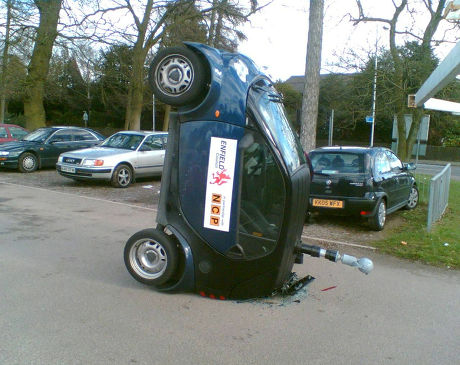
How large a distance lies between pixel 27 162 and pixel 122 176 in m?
4.63

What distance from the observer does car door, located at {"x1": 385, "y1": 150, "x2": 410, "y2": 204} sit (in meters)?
9.31

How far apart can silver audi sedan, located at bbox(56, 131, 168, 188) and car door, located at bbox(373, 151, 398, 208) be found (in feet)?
23.5

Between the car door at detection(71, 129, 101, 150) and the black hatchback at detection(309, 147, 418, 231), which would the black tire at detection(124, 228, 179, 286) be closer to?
the black hatchback at detection(309, 147, 418, 231)

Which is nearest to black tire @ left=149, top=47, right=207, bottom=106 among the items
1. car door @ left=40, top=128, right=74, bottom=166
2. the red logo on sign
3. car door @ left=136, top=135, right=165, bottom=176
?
the red logo on sign

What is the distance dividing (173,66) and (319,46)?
23.1ft

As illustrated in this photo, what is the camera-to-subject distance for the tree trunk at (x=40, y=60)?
18984mm

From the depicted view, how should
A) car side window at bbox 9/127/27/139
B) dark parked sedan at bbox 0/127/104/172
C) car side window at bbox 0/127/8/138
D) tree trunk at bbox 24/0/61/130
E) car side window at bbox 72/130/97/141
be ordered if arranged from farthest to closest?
tree trunk at bbox 24/0/61/130 < car side window at bbox 9/127/27/139 < car side window at bbox 0/127/8/138 < car side window at bbox 72/130/97/141 < dark parked sedan at bbox 0/127/104/172

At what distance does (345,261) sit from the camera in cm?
438

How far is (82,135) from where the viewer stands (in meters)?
16.7

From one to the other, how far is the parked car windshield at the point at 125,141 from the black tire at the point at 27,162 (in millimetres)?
3242

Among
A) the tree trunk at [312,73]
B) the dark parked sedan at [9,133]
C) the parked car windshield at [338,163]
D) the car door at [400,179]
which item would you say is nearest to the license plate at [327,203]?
the parked car windshield at [338,163]

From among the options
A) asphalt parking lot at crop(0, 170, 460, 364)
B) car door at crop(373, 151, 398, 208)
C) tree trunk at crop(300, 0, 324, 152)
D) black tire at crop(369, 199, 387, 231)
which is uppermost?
tree trunk at crop(300, 0, 324, 152)

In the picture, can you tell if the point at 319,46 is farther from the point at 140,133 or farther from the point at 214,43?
the point at 214,43

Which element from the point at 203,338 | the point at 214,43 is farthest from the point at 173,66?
the point at 214,43
